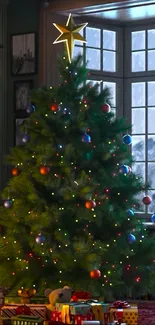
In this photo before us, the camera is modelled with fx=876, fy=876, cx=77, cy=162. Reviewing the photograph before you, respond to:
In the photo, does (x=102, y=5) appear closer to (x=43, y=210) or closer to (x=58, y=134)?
(x=58, y=134)

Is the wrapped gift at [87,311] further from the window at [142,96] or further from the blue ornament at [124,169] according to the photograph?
the window at [142,96]

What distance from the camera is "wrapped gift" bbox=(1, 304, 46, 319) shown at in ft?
16.8

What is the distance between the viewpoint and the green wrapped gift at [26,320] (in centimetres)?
480

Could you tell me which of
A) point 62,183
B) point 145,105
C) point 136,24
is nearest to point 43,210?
point 62,183

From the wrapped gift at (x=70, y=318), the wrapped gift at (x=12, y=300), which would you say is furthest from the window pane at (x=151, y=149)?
the wrapped gift at (x=70, y=318)

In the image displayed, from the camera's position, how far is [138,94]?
955cm

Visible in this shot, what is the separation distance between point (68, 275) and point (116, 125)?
1.50 m

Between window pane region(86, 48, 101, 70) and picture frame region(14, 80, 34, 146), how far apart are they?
78 centimetres

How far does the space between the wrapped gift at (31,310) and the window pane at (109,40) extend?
4.86 m

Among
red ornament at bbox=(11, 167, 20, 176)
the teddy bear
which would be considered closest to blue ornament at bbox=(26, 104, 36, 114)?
red ornament at bbox=(11, 167, 20, 176)

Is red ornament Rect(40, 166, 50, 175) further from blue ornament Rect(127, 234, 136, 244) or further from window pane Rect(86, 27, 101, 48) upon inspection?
window pane Rect(86, 27, 101, 48)

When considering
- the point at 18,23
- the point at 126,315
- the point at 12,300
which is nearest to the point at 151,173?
the point at 18,23

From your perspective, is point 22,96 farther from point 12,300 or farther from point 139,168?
point 12,300

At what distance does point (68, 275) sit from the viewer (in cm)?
789
